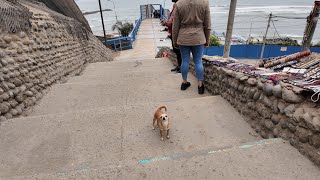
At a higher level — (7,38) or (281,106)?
(7,38)

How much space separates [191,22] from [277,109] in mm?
1827

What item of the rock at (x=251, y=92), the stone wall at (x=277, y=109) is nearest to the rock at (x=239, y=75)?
the stone wall at (x=277, y=109)

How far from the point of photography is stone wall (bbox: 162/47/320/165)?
1.78m

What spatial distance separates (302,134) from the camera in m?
1.84

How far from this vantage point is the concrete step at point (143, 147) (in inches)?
69.8

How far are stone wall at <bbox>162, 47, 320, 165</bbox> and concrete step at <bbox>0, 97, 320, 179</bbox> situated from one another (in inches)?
4.0

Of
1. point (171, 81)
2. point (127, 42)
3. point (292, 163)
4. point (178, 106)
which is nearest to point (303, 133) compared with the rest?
point (292, 163)

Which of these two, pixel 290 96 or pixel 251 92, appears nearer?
pixel 290 96

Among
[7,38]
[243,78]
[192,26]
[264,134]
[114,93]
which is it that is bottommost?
[114,93]

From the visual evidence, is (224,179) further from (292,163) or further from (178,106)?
(178,106)

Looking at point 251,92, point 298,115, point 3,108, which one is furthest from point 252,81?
point 3,108

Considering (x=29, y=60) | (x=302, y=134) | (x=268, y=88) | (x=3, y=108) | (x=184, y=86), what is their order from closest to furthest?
(x=302, y=134) → (x=268, y=88) → (x=3, y=108) → (x=184, y=86) → (x=29, y=60)

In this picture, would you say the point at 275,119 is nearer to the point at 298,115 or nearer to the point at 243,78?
the point at 298,115

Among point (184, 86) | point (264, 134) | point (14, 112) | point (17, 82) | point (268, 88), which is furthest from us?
point (184, 86)
